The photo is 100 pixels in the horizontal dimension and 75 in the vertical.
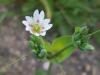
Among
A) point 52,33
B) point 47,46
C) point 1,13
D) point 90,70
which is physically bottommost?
point 47,46

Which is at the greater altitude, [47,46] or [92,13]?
[92,13]

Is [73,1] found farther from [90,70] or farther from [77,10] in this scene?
[90,70]

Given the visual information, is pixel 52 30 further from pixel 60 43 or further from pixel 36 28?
pixel 36 28

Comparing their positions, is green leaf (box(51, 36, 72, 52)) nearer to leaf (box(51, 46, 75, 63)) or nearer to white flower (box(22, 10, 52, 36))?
leaf (box(51, 46, 75, 63))

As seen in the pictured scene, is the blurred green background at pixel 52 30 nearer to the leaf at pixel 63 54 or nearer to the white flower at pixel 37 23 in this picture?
the leaf at pixel 63 54

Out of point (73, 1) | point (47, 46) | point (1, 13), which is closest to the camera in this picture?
point (47, 46)

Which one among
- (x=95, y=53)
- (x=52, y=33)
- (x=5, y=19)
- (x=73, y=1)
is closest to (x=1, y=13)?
(x=5, y=19)

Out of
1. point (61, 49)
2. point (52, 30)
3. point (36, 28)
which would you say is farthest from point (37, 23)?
point (52, 30)
